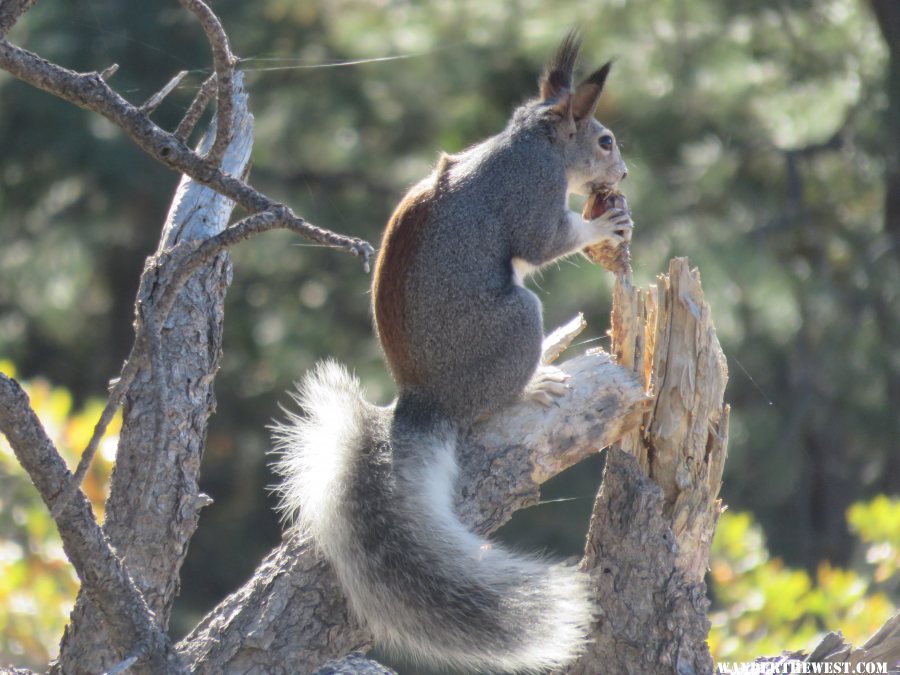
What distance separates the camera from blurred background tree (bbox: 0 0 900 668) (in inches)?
203

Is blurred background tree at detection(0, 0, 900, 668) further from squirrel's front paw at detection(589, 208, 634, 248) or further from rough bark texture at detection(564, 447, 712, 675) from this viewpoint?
rough bark texture at detection(564, 447, 712, 675)

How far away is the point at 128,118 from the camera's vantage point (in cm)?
149

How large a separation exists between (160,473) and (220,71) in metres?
0.92

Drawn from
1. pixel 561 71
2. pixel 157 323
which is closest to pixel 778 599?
pixel 561 71

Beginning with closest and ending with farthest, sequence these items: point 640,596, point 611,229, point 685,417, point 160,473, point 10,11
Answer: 1. point 10,11
2. point 160,473
3. point 640,596
4. point 685,417
5. point 611,229

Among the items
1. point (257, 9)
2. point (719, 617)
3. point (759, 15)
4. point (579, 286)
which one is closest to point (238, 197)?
point (719, 617)

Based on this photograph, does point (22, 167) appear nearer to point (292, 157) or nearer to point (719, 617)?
point (292, 157)

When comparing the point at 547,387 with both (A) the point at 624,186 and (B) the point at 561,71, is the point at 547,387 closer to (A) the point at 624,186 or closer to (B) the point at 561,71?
(B) the point at 561,71

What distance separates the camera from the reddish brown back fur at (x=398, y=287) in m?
2.59

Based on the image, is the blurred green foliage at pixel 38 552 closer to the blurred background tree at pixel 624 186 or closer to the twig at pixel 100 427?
the blurred background tree at pixel 624 186

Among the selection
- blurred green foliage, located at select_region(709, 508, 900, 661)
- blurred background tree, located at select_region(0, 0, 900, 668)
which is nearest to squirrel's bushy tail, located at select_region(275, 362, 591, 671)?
blurred green foliage, located at select_region(709, 508, 900, 661)

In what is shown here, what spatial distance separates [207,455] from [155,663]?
5.34 metres

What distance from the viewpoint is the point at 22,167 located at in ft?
20.2

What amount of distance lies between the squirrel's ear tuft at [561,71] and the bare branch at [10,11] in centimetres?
172
